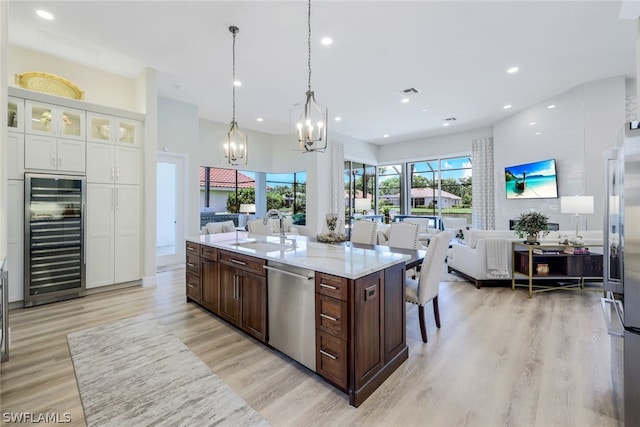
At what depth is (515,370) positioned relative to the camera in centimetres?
223

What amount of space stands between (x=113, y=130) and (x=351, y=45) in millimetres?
3676

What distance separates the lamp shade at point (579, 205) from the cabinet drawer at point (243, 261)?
4.68 m

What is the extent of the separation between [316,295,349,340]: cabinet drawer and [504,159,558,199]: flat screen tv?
577cm

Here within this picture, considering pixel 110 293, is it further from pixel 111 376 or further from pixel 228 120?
pixel 228 120

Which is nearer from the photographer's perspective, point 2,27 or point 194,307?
point 2,27

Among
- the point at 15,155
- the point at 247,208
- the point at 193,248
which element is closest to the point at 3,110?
the point at 15,155

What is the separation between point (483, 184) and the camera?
7340 millimetres

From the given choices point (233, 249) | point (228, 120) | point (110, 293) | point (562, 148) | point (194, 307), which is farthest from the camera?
point (228, 120)

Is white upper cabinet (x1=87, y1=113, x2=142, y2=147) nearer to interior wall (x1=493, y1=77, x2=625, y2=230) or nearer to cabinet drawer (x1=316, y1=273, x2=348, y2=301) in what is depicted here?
cabinet drawer (x1=316, y1=273, x2=348, y2=301)

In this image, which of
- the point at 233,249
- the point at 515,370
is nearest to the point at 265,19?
the point at 233,249

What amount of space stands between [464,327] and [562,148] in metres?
4.61

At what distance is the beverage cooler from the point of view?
3.51 m

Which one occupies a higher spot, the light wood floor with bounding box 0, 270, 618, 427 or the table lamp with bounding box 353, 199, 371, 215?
the table lamp with bounding box 353, 199, 371, 215

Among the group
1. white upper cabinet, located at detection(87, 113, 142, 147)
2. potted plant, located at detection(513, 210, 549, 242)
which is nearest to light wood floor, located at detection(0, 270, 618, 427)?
potted plant, located at detection(513, 210, 549, 242)
